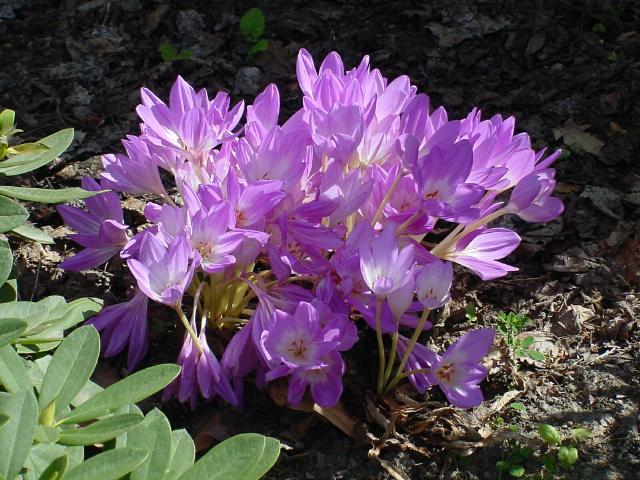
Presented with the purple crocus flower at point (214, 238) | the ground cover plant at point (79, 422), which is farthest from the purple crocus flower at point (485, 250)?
the ground cover plant at point (79, 422)

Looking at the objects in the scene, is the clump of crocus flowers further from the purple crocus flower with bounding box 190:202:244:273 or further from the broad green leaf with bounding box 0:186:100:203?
the broad green leaf with bounding box 0:186:100:203

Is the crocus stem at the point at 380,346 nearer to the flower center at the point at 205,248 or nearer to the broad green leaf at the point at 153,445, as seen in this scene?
the flower center at the point at 205,248

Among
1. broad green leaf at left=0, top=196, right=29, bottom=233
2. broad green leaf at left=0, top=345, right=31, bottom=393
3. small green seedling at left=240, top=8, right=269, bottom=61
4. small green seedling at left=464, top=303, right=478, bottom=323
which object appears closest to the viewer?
broad green leaf at left=0, top=345, right=31, bottom=393

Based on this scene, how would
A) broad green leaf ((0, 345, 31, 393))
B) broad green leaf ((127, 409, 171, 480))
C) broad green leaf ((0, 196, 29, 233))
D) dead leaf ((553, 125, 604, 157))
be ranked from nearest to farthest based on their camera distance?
broad green leaf ((127, 409, 171, 480)) → broad green leaf ((0, 345, 31, 393)) → broad green leaf ((0, 196, 29, 233)) → dead leaf ((553, 125, 604, 157))

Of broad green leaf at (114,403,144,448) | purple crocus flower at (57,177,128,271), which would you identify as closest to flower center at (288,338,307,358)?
broad green leaf at (114,403,144,448)

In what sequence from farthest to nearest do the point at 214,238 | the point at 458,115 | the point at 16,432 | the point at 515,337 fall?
the point at 458,115, the point at 515,337, the point at 214,238, the point at 16,432

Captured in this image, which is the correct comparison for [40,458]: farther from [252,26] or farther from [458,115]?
[252,26]

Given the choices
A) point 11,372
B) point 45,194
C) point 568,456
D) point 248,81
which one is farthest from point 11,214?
point 248,81
